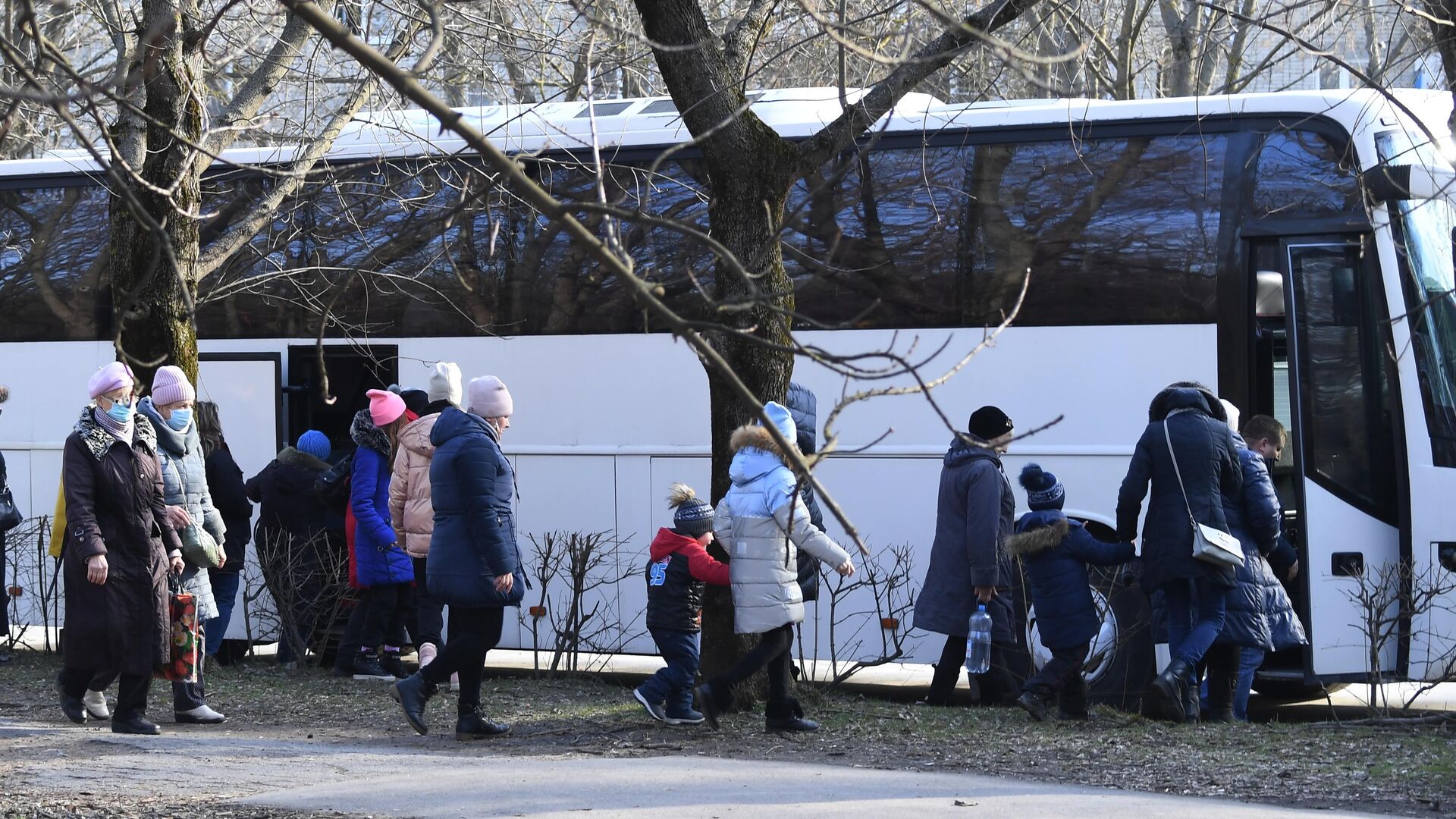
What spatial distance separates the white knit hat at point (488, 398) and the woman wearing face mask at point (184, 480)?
1693mm

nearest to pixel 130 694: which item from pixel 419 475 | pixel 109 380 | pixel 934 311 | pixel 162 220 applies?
pixel 109 380

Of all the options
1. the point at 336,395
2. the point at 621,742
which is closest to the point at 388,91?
the point at 336,395

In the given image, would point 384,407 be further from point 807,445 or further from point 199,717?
point 807,445

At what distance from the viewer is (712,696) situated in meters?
A: 7.47

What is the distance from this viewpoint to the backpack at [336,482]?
9.94 meters

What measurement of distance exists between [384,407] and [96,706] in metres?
2.12

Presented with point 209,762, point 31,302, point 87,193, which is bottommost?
point 209,762

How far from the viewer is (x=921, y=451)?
960cm

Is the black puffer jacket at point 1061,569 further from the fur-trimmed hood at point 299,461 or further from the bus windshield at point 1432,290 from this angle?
the fur-trimmed hood at point 299,461

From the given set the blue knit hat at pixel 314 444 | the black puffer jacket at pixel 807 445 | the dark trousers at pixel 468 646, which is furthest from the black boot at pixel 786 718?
the blue knit hat at pixel 314 444

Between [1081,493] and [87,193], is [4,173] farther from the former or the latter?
[1081,493]

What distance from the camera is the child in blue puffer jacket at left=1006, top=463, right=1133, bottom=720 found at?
8.01 metres

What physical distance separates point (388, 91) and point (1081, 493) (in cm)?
468

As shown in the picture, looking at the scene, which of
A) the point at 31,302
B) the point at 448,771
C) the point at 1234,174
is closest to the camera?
the point at 448,771
